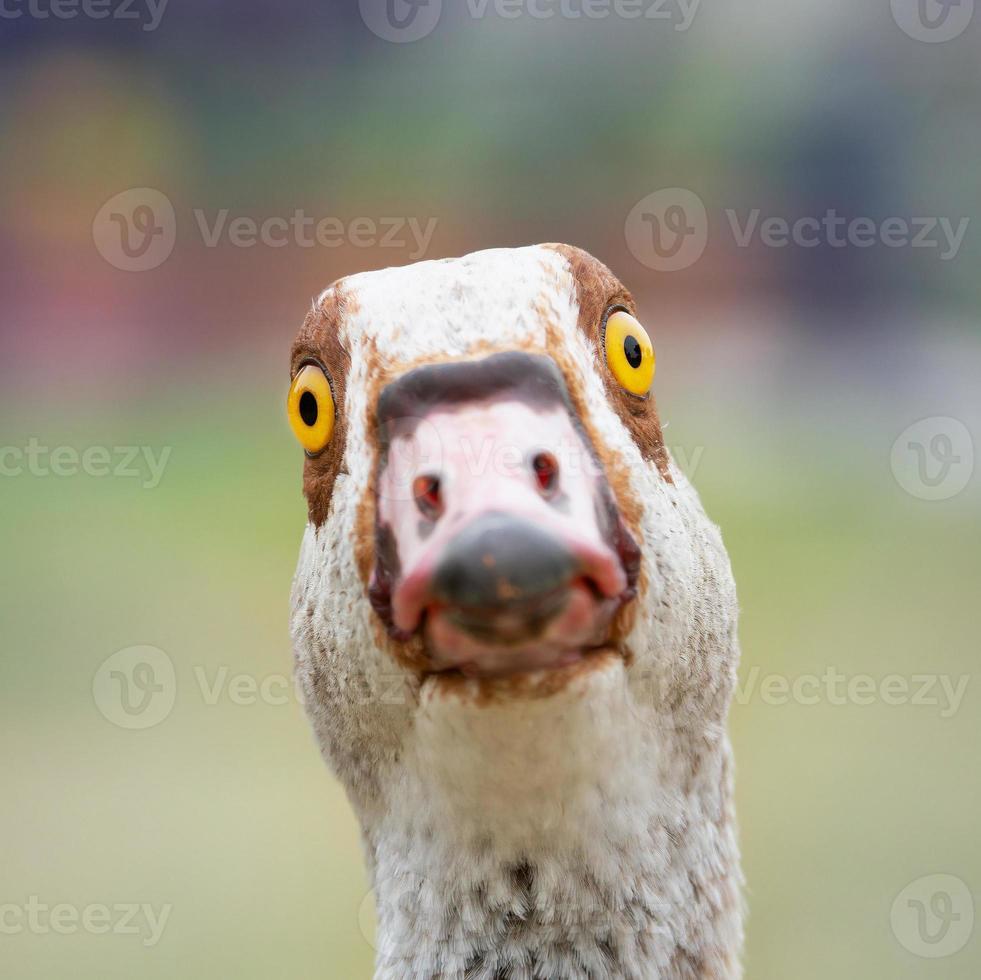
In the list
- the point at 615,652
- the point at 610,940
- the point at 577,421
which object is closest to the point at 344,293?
the point at 577,421

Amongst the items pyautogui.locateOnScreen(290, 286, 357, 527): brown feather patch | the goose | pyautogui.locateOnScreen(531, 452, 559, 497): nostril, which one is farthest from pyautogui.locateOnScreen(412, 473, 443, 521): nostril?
pyautogui.locateOnScreen(290, 286, 357, 527): brown feather patch

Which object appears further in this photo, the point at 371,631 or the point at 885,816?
the point at 885,816

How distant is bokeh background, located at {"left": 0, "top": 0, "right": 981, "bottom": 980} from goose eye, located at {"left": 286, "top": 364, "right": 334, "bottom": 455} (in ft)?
19.3

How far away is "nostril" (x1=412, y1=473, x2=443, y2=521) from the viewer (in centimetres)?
180

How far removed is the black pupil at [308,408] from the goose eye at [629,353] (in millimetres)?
631

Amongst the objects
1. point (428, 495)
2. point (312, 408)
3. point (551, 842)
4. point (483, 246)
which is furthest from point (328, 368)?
point (483, 246)

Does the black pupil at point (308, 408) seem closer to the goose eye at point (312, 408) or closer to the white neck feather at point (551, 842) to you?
the goose eye at point (312, 408)

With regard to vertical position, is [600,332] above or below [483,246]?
below

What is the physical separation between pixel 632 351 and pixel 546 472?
0.68 meters

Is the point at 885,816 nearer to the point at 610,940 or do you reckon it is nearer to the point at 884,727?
the point at 884,727

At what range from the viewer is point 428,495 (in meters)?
1.81

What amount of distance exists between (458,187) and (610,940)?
889 cm

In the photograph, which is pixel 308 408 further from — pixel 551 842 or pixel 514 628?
pixel 551 842

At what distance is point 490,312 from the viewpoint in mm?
2107
